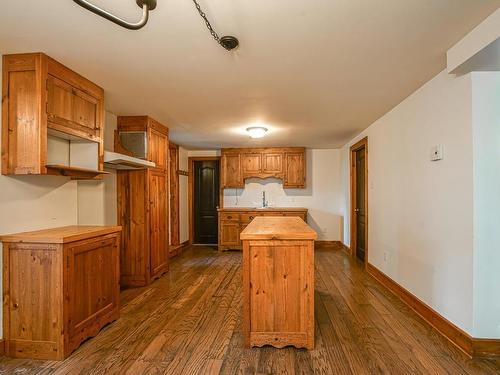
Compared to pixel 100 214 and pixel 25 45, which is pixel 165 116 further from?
pixel 25 45

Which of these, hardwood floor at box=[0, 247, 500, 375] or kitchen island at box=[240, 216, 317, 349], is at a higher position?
kitchen island at box=[240, 216, 317, 349]

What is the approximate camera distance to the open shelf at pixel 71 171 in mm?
2232

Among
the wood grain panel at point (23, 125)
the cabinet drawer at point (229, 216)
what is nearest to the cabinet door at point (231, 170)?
the cabinet drawer at point (229, 216)

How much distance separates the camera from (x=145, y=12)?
1.34m

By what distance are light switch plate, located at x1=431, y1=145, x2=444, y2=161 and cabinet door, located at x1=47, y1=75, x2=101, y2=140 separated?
3.20 meters

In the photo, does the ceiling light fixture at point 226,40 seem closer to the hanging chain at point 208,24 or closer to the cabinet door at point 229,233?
the hanging chain at point 208,24

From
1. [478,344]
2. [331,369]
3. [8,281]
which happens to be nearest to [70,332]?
[8,281]

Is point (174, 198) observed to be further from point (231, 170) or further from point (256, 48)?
point (256, 48)

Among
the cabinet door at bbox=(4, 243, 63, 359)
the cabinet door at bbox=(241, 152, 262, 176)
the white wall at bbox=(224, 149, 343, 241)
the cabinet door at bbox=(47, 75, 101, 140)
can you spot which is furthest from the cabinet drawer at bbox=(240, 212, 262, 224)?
the cabinet door at bbox=(4, 243, 63, 359)

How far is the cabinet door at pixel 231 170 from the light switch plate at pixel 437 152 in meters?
4.02

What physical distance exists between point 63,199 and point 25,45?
1358 mm

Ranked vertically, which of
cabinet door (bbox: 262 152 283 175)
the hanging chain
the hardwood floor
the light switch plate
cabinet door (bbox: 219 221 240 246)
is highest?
the hanging chain

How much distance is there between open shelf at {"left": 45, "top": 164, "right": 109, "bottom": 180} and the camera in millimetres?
2232

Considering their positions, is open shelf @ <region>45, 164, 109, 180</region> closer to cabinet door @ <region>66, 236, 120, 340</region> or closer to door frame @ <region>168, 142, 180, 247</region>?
cabinet door @ <region>66, 236, 120, 340</region>
